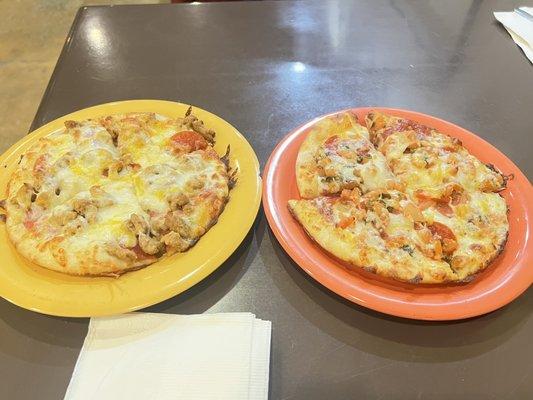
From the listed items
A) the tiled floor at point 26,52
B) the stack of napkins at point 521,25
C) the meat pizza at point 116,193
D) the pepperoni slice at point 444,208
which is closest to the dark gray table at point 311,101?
the stack of napkins at point 521,25

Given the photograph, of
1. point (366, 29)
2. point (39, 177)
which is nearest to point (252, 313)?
point (39, 177)

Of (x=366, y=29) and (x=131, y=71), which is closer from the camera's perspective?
(x=131, y=71)

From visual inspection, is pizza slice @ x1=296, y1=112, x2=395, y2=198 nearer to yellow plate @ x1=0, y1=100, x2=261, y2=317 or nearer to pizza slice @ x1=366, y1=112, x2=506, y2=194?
pizza slice @ x1=366, y1=112, x2=506, y2=194

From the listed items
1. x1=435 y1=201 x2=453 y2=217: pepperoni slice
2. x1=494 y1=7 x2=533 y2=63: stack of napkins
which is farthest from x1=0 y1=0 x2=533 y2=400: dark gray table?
x1=435 y1=201 x2=453 y2=217: pepperoni slice

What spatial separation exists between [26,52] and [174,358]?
3670mm

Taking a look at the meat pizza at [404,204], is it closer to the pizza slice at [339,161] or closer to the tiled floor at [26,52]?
the pizza slice at [339,161]

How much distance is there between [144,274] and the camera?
1.00 meters

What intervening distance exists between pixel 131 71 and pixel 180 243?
94 cm

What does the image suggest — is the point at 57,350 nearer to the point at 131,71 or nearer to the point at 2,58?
Answer: the point at 131,71

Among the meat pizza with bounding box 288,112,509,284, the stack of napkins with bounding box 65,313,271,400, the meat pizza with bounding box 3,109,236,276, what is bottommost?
the stack of napkins with bounding box 65,313,271,400

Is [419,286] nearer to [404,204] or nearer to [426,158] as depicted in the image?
[404,204]

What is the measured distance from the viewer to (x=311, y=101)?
5.20 ft

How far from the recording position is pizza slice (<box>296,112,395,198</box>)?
3.77 feet

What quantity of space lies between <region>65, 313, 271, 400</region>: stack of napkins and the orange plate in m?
0.19
